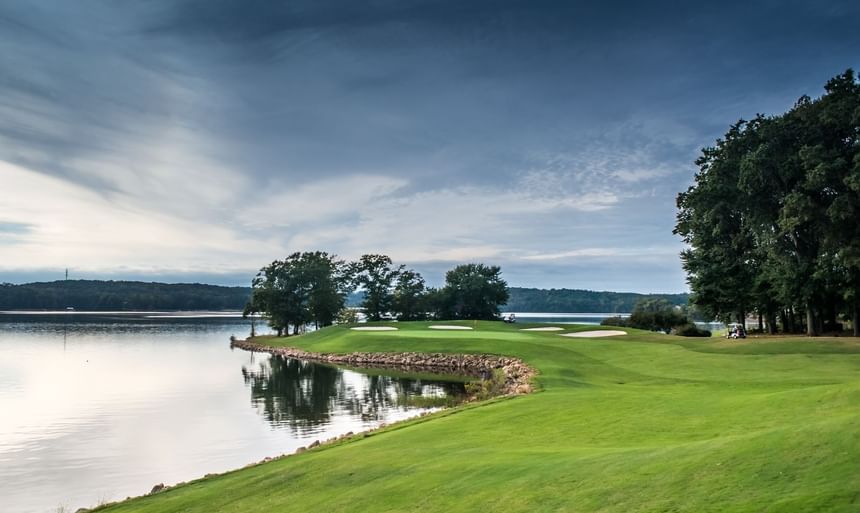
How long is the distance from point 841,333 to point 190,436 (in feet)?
141

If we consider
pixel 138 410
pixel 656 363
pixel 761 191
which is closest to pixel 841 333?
pixel 761 191

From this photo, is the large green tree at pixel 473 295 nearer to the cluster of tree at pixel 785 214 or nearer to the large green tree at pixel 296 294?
the large green tree at pixel 296 294

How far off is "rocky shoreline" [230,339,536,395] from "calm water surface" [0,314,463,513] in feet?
11.3

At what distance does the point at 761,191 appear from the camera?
134 ft

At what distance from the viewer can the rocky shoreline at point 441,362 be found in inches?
1328

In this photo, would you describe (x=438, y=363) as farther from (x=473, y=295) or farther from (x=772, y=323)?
(x=473, y=295)

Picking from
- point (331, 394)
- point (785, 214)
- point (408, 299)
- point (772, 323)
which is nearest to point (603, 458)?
point (331, 394)

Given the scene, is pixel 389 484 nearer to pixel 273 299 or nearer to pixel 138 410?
pixel 138 410

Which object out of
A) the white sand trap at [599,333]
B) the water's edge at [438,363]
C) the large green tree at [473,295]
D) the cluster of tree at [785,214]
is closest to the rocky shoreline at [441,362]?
the water's edge at [438,363]

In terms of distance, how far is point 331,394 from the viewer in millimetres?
31875

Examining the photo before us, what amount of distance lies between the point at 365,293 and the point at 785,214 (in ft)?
205

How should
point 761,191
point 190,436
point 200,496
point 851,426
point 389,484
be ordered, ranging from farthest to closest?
point 761,191, point 190,436, point 200,496, point 389,484, point 851,426

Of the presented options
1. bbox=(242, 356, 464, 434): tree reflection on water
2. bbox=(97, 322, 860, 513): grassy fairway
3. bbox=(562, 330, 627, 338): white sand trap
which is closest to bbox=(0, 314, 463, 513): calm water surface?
bbox=(242, 356, 464, 434): tree reflection on water

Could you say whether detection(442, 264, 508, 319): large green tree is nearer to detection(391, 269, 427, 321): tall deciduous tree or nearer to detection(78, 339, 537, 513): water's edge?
detection(391, 269, 427, 321): tall deciduous tree
